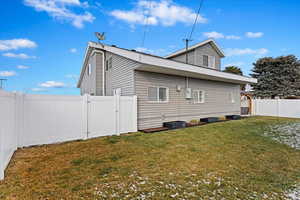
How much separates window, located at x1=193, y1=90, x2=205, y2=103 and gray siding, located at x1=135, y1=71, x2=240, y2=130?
259mm

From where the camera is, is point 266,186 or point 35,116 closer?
Result: point 266,186

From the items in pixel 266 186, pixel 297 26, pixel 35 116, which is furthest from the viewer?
pixel 297 26

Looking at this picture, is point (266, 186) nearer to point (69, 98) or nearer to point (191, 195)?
point (191, 195)

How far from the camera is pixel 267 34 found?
1320 cm

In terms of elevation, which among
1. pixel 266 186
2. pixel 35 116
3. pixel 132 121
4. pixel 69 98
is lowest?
pixel 266 186

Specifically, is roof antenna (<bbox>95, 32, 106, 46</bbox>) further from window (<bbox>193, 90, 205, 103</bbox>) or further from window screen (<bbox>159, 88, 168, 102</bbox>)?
window (<bbox>193, 90, 205, 103</bbox>)

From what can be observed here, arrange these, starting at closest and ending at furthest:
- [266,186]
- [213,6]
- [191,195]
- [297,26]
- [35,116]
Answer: [191,195]
[266,186]
[35,116]
[213,6]
[297,26]

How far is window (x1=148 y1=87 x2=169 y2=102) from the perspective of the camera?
7438mm

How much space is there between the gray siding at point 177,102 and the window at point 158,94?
0.21 metres

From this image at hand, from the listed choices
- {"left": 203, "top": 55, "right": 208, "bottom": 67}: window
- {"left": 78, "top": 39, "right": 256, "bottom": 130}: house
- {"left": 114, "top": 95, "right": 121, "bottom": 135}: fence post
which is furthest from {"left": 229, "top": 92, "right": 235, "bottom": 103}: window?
{"left": 114, "top": 95, "right": 121, "bottom": 135}: fence post

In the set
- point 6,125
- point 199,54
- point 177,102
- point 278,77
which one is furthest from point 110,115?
point 278,77

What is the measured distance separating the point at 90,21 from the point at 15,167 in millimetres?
10119

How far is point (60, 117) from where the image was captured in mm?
4922

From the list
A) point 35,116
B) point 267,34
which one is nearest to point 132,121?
point 35,116
